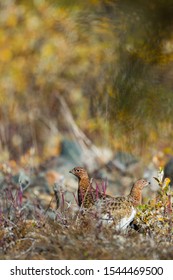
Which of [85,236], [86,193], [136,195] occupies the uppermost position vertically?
[136,195]

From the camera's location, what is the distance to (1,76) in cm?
1466

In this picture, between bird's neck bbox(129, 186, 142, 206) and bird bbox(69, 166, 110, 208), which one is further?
bird's neck bbox(129, 186, 142, 206)

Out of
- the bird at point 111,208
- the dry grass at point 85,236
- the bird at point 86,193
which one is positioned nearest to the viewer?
the dry grass at point 85,236

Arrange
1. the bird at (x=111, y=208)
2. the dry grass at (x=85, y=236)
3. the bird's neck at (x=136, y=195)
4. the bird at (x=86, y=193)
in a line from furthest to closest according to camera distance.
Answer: the bird's neck at (x=136, y=195) < the bird at (x=86, y=193) < the bird at (x=111, y=208) < the dry grass at (x=85, y=236)

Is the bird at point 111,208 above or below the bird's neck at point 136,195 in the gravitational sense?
below

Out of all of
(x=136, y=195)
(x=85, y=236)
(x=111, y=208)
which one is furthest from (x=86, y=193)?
(x=85, y=236)

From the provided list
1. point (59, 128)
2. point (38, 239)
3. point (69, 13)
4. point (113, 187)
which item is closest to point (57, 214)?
point (38, 239)

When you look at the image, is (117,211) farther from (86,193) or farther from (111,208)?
(86,193)

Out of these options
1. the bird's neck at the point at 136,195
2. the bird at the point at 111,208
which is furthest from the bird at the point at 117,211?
the bird's neck at the point at 136,195

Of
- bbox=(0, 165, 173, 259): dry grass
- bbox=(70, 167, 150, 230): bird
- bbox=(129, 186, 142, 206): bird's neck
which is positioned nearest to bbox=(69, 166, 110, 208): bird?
bbox=(70, 167, 150, 230): bird

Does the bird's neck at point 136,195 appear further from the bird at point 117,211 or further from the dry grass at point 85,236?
the bird at point 117,211

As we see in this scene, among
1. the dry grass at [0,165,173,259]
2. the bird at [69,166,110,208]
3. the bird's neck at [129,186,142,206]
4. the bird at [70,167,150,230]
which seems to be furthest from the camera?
the bird's neck at [129,186,142,206]

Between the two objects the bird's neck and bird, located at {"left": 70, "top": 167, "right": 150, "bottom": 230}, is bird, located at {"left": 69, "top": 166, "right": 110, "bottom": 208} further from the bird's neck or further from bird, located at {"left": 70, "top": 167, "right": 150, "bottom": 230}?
the bird's neck

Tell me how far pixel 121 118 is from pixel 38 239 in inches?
38.0
